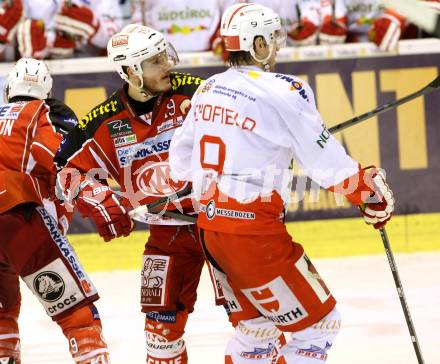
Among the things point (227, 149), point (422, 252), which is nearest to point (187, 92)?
point (227, 149)

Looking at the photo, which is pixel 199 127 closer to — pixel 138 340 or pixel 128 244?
pixel 138 340

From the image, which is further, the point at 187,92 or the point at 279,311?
the point at 187,92

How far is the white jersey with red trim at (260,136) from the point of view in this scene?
3.46 meters

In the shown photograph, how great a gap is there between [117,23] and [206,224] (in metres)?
3.16

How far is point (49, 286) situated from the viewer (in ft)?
13.4

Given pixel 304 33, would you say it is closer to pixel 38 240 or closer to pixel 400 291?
pixel 400 291

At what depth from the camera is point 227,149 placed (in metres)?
3.53

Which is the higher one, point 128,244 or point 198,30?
point 198,30

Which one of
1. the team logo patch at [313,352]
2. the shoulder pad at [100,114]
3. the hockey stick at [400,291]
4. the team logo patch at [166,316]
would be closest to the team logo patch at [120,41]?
the shoulder pad at [100,114]

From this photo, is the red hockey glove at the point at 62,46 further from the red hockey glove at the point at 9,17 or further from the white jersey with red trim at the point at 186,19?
the white jersey with red trim at the point at 186,19

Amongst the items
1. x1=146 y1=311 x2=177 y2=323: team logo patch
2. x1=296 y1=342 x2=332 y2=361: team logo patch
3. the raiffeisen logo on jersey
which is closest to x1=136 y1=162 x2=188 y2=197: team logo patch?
x1=146 y1=311 x2=177 y2=323: team logo patch

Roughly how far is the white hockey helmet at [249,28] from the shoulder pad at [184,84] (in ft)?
1.66

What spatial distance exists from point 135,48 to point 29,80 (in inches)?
20.5

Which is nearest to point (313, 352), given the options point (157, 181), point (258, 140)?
point (258, 140)
